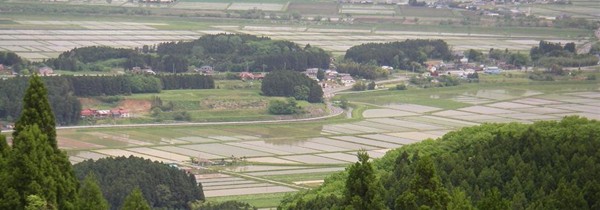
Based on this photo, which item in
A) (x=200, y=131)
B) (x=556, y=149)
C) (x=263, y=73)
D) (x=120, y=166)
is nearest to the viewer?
(x=556, y=149)

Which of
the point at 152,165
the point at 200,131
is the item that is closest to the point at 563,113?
the point at 200,131

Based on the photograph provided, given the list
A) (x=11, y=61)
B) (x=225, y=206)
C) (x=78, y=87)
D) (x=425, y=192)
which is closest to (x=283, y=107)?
(x=78, y=87)

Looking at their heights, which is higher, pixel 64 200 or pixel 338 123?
pixel 64 200

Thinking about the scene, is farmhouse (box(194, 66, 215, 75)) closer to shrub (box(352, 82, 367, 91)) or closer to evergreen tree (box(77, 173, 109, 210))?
shrub (box(352, 82, 367, 91))

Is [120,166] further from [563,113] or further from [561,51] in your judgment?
[561,51]

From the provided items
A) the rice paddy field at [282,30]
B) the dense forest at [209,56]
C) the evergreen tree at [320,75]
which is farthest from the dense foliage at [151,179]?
the rice paddy field at [282,30]

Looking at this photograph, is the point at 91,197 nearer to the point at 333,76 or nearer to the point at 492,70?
the point at 333,76
